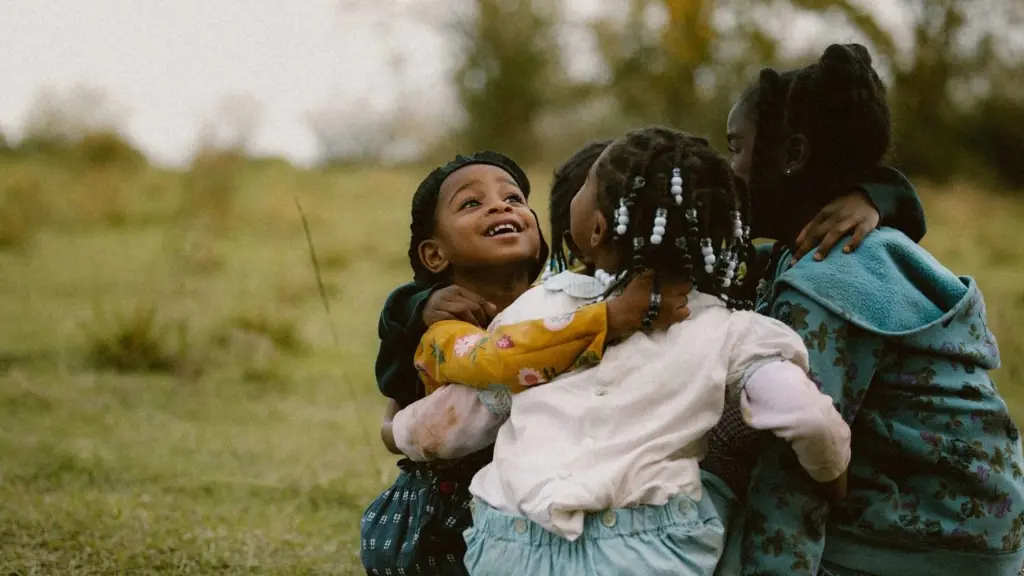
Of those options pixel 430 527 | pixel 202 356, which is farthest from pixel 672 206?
pixel 202 356

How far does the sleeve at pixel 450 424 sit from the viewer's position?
2307mm

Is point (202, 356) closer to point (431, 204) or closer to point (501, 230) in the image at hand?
point (431, 204)

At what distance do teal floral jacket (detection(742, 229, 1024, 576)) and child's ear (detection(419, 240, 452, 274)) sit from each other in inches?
31.5

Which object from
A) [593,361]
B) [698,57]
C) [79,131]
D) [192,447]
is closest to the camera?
[593,361]

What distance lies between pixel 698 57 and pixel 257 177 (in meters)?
6.94

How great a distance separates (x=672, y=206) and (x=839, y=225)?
60 centimetres

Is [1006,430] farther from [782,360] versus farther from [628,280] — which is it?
[628,280]

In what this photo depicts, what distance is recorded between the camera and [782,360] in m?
2.00

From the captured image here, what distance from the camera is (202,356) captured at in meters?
6.79

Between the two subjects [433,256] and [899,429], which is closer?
[899,429]

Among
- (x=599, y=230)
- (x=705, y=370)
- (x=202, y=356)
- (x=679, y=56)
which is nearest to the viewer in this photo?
(x=705, y=370)

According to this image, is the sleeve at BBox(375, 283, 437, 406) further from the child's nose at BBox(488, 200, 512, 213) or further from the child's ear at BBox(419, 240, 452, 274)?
the child's nose at BBox(488, 200, 512, 213)

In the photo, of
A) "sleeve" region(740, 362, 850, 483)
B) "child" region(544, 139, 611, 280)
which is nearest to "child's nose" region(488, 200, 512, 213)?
"child" region(544, 139, 611, 280)

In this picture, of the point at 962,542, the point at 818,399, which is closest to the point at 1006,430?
the point at 962,542
